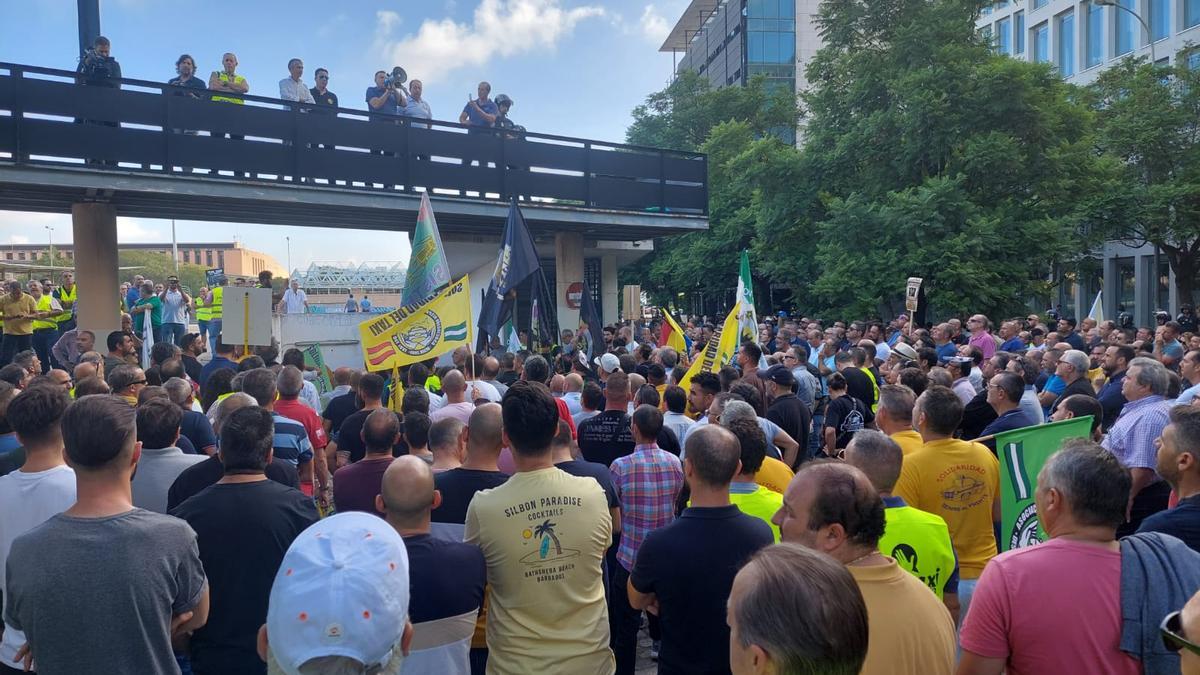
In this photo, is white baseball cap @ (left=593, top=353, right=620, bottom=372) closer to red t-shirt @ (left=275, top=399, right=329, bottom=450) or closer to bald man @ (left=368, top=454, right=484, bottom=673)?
red t-shirt @ (left=275, top=399, right=329, bottom=450)

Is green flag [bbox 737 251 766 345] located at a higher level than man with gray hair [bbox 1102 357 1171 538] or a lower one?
higher

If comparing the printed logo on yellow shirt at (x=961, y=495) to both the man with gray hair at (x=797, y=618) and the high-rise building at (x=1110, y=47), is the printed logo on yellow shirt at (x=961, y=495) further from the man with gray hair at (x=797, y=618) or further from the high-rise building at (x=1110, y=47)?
the high-rise building at (x=1110, y=47)

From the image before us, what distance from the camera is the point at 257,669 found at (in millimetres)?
3340

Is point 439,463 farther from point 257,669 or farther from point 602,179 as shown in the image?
point 602,179

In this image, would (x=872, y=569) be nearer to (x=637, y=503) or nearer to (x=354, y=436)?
(x=637, y=503)

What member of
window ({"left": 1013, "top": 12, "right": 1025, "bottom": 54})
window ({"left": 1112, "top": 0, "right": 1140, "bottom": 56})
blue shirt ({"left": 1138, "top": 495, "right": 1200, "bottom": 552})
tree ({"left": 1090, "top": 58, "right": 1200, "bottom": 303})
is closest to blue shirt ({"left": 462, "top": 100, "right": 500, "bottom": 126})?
blue shirt ({"left": 1138, "top": 495, "right": 1200, "bottom": 552})

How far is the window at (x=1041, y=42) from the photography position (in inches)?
1807

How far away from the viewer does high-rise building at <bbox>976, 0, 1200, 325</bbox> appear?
36.9m

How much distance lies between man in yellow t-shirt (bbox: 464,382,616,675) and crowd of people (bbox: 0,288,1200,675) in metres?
0.01

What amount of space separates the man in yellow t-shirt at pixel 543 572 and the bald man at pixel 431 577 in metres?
0.15

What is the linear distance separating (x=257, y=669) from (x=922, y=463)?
3.45m

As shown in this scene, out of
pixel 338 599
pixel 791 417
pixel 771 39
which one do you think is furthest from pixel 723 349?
pixel 771 39

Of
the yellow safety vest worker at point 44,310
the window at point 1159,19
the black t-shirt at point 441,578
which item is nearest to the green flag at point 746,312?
the black t-shirt at point 441,578

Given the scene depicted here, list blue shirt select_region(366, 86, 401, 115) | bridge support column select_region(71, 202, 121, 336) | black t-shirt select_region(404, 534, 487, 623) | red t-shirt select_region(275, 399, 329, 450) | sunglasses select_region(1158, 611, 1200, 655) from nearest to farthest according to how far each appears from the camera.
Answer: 1. sunglasses select_region(1158, 611, 1200, 655)
2. black t-shirt select_region(404, 534, 487, 623)
3. red t-shirt select_region(275, 399, 329, 450)
4. bridge support column select_region(71, 202, 121, 336)
5. blue shirt select_region(366, 86, 401, 115)
